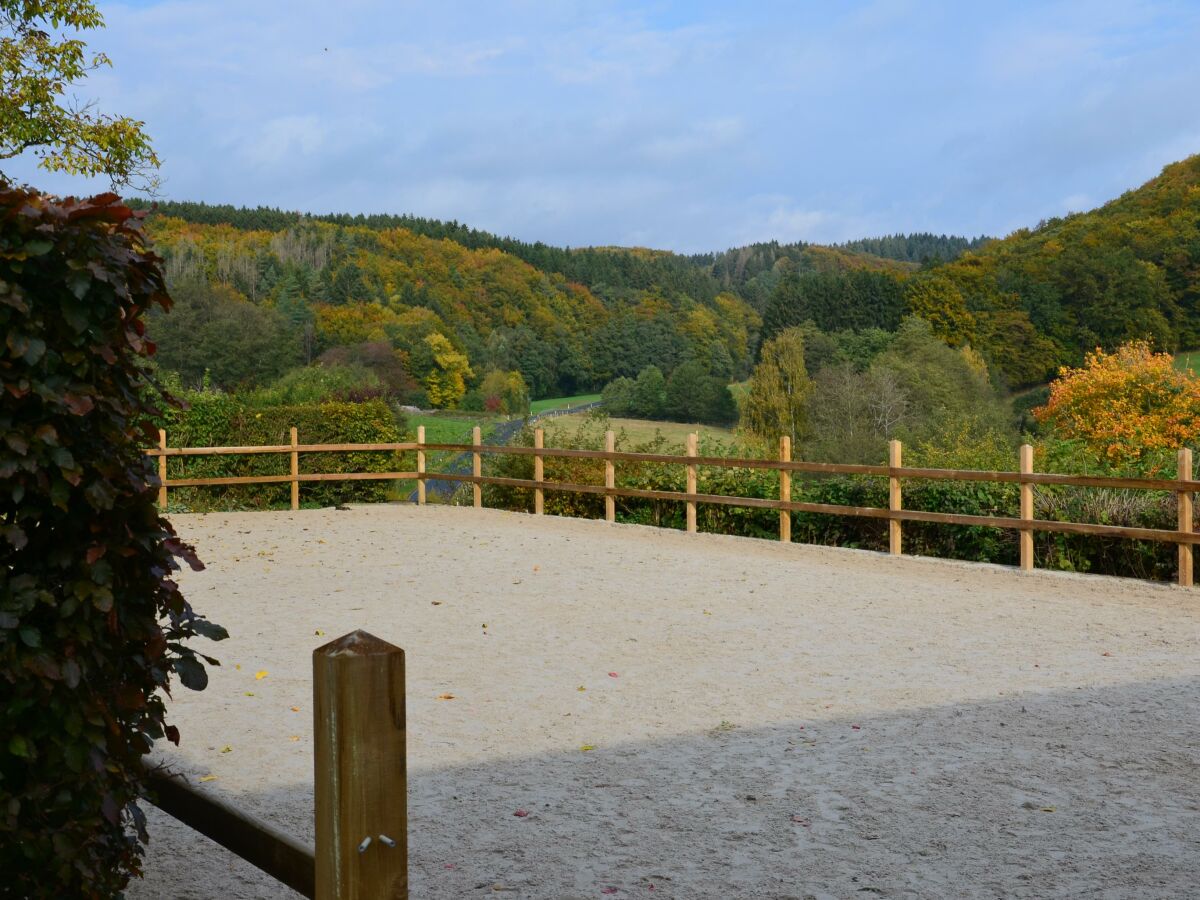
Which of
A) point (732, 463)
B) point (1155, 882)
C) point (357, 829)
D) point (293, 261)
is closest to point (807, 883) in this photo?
point (1155, 882)

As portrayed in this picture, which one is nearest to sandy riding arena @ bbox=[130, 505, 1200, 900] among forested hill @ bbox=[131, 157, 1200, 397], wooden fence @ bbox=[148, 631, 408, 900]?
wooden fence @ bbox=[148, 631, 408, 900]

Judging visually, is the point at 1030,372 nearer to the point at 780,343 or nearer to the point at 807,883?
the point at 780,343

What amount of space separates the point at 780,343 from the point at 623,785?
51.7 metres

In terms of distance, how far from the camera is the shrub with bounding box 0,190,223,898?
2277mm

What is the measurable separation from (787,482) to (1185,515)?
451 centimetres

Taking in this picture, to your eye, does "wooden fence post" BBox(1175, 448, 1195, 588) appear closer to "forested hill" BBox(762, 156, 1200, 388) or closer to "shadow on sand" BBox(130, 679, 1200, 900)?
"shadow on sand" BBox(130, 679, 1200, 900)

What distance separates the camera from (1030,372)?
56031 millimetres

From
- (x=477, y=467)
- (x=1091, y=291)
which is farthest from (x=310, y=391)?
(x=1091, y=291)

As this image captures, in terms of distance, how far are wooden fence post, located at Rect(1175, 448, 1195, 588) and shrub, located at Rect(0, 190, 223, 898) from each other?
9.71m

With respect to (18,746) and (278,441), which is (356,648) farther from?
(278,441)

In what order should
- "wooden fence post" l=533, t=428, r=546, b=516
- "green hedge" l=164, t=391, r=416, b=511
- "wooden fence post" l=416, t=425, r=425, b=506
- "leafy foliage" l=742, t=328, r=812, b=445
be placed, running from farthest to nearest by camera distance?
1. "leafy foliage" l=742, t=328, r=812, b=445
2. "wooden fence post" l=416, t=425, r=425, b=506
3. "green hedge" l=164, t=391, r=416, b=511
4. "wooden fence post" l=533, t=428, r=546, b=516

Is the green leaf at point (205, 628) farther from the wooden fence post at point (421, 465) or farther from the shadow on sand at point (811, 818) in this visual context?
the wooden fence post at point (421, 465)

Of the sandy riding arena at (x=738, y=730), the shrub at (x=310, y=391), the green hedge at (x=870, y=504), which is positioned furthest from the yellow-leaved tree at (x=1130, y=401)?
the sandy riding arena at (x=738, y=730)

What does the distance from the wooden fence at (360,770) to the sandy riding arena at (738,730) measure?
208 cm
